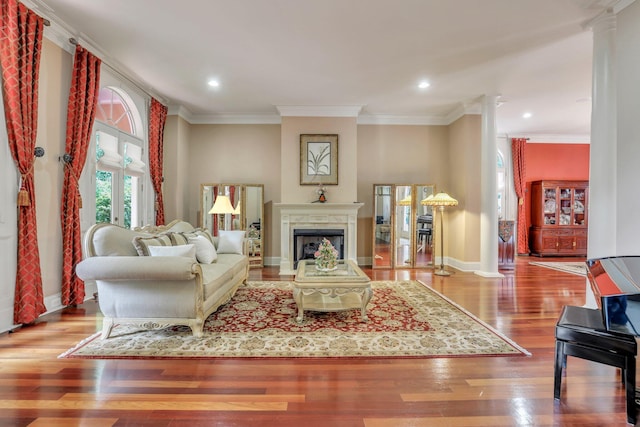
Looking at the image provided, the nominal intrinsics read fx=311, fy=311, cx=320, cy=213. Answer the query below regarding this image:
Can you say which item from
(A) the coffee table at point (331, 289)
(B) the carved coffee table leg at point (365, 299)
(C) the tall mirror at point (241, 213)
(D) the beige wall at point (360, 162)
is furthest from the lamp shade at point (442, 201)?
(C) the tall mirror at point (241, 213)

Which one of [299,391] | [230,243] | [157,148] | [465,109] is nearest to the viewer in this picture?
[299,391]

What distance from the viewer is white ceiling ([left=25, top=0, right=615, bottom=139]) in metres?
3.20

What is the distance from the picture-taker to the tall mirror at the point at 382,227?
646cm

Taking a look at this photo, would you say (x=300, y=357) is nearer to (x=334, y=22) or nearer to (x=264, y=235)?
(x=334, y=22)

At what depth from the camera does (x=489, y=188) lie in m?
5.55

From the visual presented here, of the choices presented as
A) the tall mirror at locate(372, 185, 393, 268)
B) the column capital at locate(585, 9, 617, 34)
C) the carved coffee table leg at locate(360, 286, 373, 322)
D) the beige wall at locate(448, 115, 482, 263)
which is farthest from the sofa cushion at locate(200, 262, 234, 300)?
the column capital at locate(585, 9, 617, 34)

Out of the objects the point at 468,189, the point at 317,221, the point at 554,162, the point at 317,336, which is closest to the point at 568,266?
the point at 468,189

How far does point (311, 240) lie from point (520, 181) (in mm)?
5989

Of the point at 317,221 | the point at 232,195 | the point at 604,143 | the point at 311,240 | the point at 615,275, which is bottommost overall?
the point at 311,240

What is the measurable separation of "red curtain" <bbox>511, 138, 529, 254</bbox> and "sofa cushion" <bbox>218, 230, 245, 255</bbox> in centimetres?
742

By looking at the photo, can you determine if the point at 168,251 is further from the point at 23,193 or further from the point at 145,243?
the point at 23,193

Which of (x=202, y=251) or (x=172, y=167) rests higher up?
(x=172, y=167)

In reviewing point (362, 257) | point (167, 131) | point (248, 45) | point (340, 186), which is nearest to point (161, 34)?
point (248, 45)

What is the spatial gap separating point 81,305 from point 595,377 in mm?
5161
